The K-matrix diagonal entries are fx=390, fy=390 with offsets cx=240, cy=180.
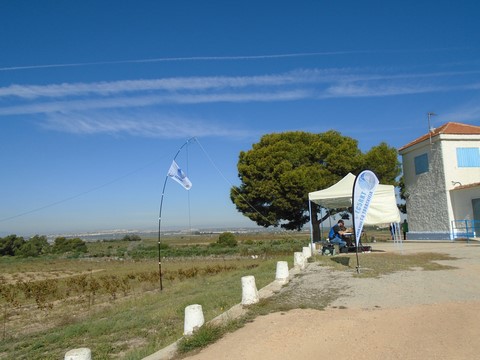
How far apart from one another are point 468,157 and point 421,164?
2.60 m

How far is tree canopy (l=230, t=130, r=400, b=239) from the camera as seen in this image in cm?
2656

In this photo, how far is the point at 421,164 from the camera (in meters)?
24.0

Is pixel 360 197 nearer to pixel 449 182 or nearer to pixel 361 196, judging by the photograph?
pixel 361 196

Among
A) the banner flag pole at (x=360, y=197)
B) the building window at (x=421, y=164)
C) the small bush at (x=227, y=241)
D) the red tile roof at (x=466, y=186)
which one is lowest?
the small bush at (x=227, y=241)

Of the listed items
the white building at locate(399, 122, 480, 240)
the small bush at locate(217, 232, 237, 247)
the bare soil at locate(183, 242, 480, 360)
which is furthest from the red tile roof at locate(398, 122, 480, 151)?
the small bush at locate(217, 232, 237, 247)

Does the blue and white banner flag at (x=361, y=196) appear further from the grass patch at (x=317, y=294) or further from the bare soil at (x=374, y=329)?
the bare soil at (x=374, y=329)

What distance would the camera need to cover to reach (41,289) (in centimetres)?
1673

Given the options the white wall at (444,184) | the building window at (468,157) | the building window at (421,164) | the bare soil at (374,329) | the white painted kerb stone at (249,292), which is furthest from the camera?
the building window at (421,164)

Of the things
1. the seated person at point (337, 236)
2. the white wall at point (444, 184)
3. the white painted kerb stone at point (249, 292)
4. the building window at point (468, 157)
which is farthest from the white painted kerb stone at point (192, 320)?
the building window at point (468, 157)

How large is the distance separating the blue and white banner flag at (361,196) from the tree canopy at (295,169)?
45.6 ft

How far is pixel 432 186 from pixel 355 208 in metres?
14.0

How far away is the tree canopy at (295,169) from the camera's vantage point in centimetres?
2656

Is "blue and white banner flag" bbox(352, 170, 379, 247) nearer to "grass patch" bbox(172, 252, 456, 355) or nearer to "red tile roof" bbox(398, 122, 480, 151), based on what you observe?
"grass patch" bbox(172, 252, 456, 355)

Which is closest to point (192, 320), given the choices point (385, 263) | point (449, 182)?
point (385, 263)
